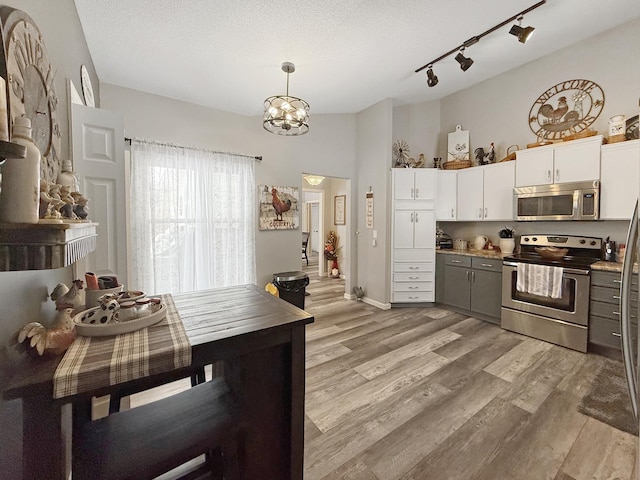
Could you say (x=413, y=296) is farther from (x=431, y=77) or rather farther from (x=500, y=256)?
(x=431, y=77)

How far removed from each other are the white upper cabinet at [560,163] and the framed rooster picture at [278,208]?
3.04m

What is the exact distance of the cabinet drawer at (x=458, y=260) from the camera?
12.2ft

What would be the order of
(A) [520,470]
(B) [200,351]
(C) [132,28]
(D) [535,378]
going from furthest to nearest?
(D) [535,378] → (C) [132,28] → (A) [520,470] → (B) [200,351]

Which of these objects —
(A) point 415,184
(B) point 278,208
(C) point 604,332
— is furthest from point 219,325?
(A) point 415,184

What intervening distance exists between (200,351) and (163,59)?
2.82m

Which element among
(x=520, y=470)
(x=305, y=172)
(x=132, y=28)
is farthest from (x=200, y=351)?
(x=305, y=172)

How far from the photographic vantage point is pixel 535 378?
2.29 meters

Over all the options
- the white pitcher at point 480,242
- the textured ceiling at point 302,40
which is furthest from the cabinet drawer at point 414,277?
the textured ceiling at point 302,40

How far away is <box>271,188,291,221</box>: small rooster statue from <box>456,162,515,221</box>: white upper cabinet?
8.62 ft

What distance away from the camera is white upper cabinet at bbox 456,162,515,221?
3564 millimetres

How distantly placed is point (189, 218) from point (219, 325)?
264 centimetres

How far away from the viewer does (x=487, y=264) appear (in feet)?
11.5

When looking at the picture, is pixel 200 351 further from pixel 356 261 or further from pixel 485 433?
pixel 356 261

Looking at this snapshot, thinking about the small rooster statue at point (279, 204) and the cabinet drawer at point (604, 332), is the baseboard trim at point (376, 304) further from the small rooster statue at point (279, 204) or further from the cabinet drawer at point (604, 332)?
the cabinet drawer at point (604, 332)
